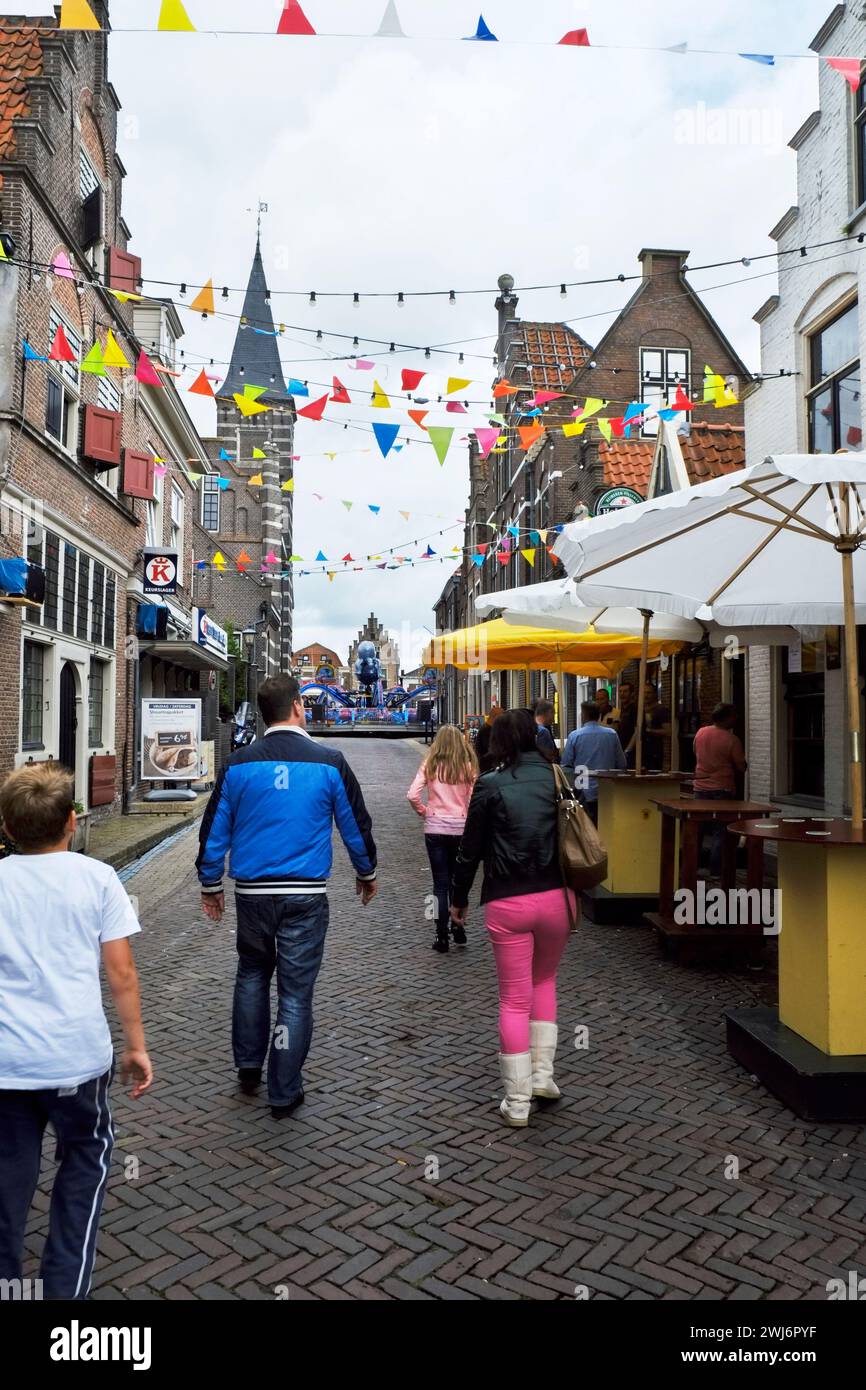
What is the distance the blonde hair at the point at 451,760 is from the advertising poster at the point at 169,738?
1099cm

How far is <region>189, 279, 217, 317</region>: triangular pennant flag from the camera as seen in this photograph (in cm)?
872

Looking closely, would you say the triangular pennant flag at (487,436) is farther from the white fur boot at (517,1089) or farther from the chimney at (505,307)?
the chimney at (505,307)

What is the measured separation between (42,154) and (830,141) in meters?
9.33

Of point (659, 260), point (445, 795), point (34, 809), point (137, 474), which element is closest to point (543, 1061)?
point (34, 809)

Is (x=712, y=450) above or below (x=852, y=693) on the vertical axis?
above

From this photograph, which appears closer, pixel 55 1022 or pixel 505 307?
pixel 55 1022

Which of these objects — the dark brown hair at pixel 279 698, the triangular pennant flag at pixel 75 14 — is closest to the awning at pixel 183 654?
the triangular pennant flag at pixel 75 14

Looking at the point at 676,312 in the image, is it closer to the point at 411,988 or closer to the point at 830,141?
the point at 830,141

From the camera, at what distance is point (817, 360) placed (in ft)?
34.1

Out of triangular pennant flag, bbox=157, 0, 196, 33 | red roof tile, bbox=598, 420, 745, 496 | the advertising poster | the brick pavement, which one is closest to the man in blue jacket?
the brick pavement

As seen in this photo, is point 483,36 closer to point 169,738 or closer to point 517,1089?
point 517,1089

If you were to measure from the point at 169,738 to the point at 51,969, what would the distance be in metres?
15.2

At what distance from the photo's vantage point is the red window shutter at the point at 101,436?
1343 cm

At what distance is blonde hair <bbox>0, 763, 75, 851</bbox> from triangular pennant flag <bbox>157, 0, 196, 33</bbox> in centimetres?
490
